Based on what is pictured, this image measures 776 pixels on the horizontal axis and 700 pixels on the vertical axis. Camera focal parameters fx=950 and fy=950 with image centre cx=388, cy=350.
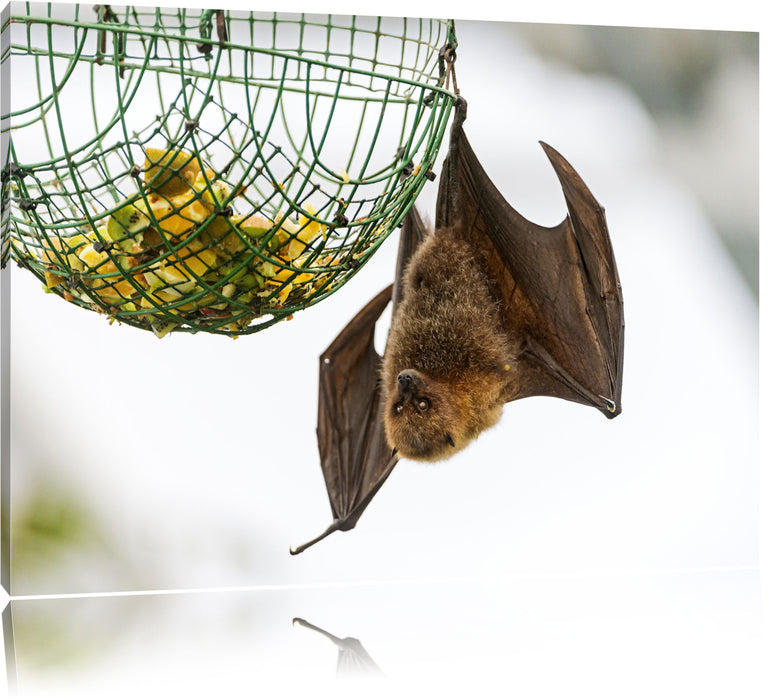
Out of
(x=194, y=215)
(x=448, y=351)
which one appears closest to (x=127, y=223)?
(x=194, y=215)

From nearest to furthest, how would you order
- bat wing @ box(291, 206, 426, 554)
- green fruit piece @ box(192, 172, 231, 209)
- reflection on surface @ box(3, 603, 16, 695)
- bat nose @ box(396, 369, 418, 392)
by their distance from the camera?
green fruit piece @ box(192, 172, 231, 209), reflection on surface @ box(3, 603, 16, 695), bat nose @ box(396, 369, 418, 392), bat wing @ box(291, 206, 426, 554)

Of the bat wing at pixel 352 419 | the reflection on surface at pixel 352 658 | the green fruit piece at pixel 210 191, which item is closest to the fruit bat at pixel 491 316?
the bat wing at pixel 352 419

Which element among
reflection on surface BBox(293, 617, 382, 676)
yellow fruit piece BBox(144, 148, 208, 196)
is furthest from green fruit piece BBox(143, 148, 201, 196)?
reflection on surface BBox(293, 617, 382, 676)

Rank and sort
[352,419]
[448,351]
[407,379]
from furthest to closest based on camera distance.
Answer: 1. [352,419]
2. [448,351]
3. [407,379]

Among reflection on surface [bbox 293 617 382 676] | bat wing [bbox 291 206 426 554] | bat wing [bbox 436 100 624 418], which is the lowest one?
reflection on surface [bbox 293 617 382 676]

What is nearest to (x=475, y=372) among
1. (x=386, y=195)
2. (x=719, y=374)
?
(x=386, y=195)

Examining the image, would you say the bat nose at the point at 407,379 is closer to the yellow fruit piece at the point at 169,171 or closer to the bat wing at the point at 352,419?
the bat wing at the point at 352,419

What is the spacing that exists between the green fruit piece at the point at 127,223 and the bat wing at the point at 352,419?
1138mm

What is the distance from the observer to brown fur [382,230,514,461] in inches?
82.4

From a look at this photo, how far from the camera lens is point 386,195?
1566 millimetres

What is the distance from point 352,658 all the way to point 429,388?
0.59m

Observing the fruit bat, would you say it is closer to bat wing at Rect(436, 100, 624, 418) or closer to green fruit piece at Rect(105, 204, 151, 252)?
bat wing at Rect(436, 100, 624, 418)

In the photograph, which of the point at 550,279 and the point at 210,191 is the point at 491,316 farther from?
the point at 210,191

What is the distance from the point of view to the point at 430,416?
2.07m
